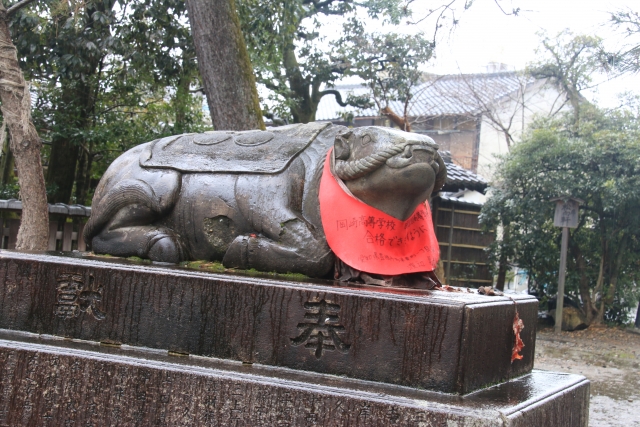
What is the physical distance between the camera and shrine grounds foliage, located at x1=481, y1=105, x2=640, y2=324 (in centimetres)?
1090

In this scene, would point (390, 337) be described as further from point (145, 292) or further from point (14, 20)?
point (14, 20)

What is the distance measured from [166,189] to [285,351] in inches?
45.2

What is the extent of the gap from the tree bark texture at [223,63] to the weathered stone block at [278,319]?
322cm

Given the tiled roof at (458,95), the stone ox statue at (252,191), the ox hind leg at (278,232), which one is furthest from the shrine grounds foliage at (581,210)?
the ox hind leg at (278,232)

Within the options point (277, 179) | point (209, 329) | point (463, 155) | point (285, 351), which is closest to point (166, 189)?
point (277, 179)

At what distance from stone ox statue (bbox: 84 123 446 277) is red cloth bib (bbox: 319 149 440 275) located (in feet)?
0.12

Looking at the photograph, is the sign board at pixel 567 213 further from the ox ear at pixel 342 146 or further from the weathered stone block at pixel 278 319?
the ox ear at pixel 342 146

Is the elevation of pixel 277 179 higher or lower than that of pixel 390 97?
lower

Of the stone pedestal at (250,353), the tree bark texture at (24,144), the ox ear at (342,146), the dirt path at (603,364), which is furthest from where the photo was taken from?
the dirt path at (603,364)

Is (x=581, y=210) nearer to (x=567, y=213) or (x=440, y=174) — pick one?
(x=567, y=213)

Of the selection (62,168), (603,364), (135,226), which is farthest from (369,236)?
(62,168)

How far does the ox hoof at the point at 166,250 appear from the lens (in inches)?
128

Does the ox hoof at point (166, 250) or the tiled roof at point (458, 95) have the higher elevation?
the tiled roof at point (458, 95)

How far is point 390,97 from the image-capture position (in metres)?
12.2
